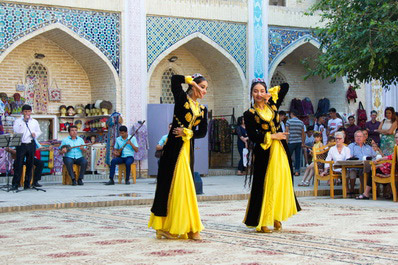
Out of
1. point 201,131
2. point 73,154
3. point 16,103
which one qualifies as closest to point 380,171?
point 201,131

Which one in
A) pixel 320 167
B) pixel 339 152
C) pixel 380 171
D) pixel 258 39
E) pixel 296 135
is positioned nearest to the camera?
pixel 380 171

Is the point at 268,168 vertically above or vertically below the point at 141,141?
below

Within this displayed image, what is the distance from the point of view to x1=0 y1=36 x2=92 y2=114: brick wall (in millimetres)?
16797

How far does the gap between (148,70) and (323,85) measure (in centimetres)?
605

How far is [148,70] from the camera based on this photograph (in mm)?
17391

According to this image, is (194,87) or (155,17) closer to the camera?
(194,87)

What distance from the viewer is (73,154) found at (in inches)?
568

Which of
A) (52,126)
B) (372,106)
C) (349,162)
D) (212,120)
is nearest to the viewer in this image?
(349,162)

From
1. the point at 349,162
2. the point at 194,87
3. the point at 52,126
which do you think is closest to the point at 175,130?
the point at 194,87

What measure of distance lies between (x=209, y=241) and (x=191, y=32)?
12.5m

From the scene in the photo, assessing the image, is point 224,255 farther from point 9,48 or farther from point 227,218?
point 9,48

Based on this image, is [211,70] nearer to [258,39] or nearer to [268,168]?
[258,39]

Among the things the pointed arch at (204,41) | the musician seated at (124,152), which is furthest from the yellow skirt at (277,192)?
the pointed arch at (204,41)

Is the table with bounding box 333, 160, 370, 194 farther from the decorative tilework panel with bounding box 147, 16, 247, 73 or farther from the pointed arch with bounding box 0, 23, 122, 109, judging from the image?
the decorative tilework panel with bounding box 147, 16, 247, 73
